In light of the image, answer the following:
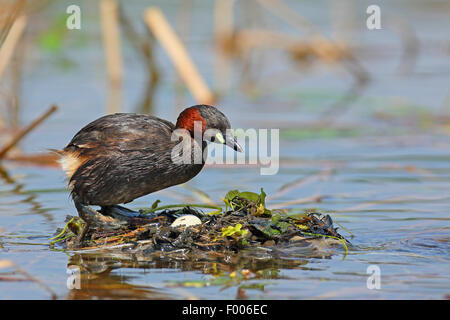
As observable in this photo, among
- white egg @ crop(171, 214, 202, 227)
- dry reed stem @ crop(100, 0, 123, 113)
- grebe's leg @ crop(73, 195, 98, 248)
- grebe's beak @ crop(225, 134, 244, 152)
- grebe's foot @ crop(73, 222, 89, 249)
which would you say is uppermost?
dry reed stem @ crop(100, 0, 123, 113)

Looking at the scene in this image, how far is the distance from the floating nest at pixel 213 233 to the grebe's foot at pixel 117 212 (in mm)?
143

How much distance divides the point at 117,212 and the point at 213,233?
1.06 metres

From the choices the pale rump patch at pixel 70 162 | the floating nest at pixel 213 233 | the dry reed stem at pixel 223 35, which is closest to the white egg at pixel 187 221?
the floating nest at pixel 213 233

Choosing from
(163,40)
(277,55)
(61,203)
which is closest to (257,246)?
(61,203)

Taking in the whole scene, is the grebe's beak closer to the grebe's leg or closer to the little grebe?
the little grebe

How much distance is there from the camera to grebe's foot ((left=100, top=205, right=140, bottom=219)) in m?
7.41

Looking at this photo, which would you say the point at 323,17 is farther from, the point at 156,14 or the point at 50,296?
the point at 50,296

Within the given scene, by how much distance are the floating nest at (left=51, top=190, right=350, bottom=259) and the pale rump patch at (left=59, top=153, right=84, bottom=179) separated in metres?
0.40

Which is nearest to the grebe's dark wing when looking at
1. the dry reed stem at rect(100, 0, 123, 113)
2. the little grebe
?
the little grebe

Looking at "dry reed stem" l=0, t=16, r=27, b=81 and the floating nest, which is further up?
"dry reed stem" l=0, t=16, r=27, b=81

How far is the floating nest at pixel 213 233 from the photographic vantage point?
6723mm

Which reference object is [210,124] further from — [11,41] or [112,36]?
[112,36]

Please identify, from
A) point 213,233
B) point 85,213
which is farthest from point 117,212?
point 213,233

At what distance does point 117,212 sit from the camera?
746cm
